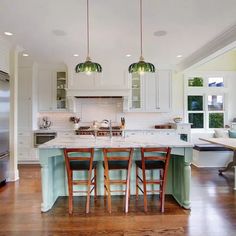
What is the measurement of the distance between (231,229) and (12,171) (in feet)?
13.0

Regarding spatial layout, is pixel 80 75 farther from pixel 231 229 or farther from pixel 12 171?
pixel 231 229

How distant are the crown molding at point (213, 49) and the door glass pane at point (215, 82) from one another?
1348 millimetres

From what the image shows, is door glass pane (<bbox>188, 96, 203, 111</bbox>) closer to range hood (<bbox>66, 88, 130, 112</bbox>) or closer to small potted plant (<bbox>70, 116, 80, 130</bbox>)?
range hood (<bbox>66, 88, 130, 112</bbox>)

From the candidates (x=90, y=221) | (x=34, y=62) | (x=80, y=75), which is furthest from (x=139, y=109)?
(x=90, y=221)

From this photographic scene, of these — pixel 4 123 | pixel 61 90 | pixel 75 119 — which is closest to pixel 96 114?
pixel 75 119

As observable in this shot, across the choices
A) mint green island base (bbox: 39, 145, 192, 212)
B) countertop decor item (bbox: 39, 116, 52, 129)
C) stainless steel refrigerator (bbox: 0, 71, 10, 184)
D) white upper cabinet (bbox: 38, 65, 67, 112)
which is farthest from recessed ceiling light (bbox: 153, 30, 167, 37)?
countertop decor item (bbox: 39, 116, 52, 129)

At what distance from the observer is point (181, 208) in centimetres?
290

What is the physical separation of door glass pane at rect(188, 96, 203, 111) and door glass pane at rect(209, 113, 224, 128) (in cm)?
45

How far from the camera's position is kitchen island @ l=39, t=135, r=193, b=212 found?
2768 millimetres

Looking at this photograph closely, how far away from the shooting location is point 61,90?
585 cm

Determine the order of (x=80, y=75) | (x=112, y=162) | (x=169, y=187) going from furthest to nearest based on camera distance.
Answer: (x=80, y=75)
(x=169, y=187)
(x=112, y=162)

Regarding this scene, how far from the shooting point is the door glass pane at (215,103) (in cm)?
640

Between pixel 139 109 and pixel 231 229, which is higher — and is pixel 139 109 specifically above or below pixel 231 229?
above

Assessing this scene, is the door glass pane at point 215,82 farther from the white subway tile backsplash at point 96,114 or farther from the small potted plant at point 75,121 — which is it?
the small potted plant at point 75,121
